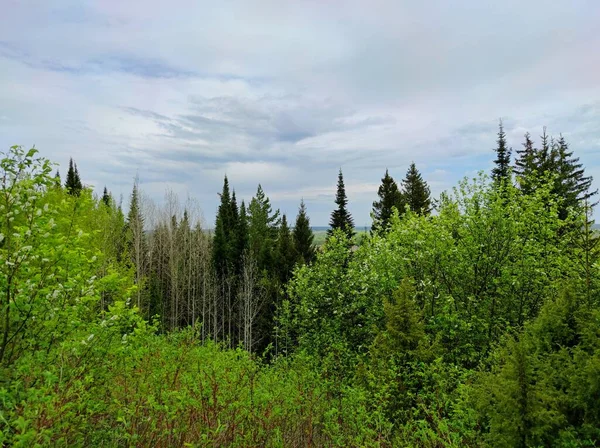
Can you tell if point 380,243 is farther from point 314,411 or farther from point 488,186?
point 314,411

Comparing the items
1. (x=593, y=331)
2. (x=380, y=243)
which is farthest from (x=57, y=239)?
(x=380, y=243)

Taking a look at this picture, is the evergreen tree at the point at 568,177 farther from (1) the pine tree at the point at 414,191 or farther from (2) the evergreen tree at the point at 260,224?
(2) the evergreen tree at the point at 260,224

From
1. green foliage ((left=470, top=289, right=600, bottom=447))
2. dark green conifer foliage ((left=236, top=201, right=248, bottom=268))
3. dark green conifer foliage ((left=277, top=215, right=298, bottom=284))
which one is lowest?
green foliage ((left=470, top=289, right=600, bottom=447))

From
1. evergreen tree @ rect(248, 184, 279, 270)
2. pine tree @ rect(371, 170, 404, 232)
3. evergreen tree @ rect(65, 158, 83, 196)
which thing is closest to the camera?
pine tree @ rect(371, 170, 404, 232)

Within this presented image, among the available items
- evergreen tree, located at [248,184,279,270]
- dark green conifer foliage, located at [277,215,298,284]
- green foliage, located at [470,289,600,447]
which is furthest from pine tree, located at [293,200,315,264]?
green foliage, located at [470,289,600,447]

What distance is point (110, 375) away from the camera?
19.9 feet

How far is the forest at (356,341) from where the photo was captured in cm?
492

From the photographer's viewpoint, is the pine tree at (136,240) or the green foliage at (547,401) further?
the pine tree at (136,240)

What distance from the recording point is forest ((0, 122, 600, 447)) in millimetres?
4922

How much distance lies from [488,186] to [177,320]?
1287 inches

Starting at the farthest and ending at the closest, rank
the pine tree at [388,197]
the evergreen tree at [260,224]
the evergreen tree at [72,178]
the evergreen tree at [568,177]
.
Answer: the evergreen tree at [72,178] < the evergreen tree at [260,224] < the pine tree at [388,197] < the evergreen tree at [568,177]

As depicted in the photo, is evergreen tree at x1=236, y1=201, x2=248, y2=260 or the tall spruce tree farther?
evergreen tree at x1=236, y1=201, x2=248, y2=260

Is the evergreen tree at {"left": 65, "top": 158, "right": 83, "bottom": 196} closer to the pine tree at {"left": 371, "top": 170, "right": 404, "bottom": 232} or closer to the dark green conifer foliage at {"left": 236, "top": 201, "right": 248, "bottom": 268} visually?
the dark green conifer foliage at {"left": 236, "top": 201, "right": 248, "bottom": 268}

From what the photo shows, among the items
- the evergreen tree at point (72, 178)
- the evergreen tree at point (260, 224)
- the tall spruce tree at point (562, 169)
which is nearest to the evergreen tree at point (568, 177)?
the tall spruce tree at point (562, 169)
